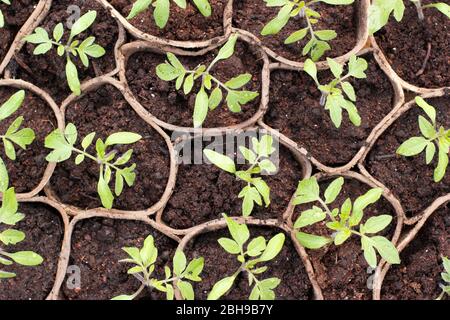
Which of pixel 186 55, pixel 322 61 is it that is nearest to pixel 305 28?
pixel 322 61

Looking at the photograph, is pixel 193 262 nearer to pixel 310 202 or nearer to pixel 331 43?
pixel 310 202

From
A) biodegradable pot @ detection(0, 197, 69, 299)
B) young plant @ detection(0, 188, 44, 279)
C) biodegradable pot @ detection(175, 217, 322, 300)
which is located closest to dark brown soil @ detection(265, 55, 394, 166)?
biodegradable pot @ detection(175, 217, 322, 300)

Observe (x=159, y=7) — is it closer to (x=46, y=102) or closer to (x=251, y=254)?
(x=46, y=102)

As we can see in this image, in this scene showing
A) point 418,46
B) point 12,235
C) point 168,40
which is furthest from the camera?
point 418,46

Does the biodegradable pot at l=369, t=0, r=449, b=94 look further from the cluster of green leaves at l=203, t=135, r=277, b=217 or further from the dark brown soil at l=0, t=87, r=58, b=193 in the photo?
the dark brown soil at l=0, t=87, r=58, b=193

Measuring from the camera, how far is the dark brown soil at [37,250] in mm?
1843

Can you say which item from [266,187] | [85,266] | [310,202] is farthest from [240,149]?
[85,266]

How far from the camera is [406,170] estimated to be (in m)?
1.96

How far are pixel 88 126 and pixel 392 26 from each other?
108cm

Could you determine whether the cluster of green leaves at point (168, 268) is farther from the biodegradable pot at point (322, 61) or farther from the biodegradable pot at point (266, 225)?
the biodegradable pot at point (322, 61)

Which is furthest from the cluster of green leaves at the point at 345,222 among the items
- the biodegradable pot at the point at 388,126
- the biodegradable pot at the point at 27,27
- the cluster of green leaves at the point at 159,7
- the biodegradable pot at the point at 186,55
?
the biodegradable pot at the point at 27,27

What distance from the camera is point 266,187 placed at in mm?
1755

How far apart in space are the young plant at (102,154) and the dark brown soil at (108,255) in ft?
0.46

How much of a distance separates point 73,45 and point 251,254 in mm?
861
